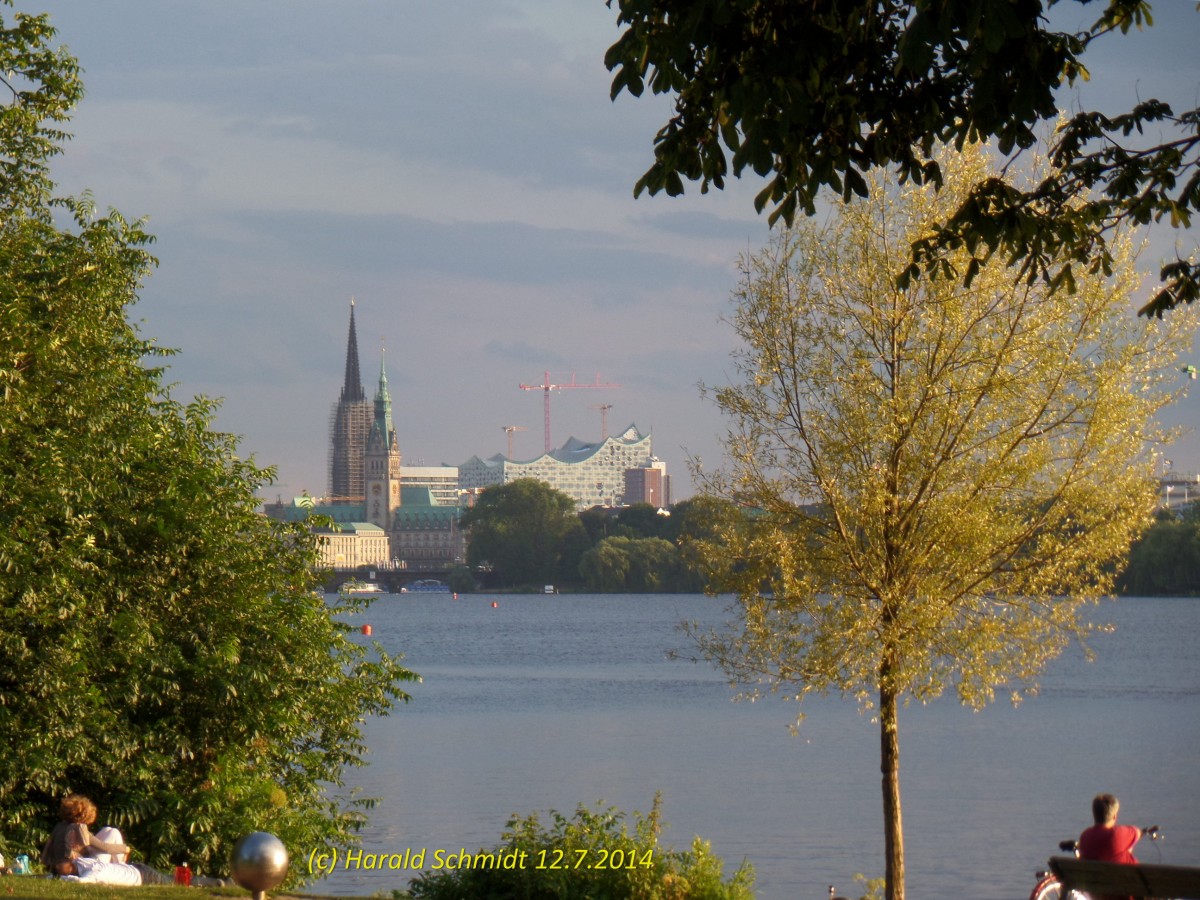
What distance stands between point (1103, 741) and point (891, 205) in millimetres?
27877

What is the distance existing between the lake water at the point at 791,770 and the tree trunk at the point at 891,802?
15.7ft

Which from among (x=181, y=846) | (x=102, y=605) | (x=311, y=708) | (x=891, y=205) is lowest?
(x=181, y=846)

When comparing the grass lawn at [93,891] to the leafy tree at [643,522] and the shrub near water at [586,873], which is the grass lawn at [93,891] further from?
the leafy tree at [643,522]

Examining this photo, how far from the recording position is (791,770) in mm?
33312

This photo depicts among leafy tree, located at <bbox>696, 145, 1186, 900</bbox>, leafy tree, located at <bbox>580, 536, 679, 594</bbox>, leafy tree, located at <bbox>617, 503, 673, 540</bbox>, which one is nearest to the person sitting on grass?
leafy tree, located at <bbox>696, 145, 1186, 900</bbox>

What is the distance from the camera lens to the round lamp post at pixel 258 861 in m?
8.85

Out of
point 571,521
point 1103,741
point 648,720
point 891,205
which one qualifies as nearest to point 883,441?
point 891,205

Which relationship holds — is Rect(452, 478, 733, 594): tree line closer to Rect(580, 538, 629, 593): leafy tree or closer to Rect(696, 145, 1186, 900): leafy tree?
Rect(580, 538, 629, 593): leafy tree

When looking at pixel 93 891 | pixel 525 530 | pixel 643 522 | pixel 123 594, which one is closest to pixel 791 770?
pixel 123 594

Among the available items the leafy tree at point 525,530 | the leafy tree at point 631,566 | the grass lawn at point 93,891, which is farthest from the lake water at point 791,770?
the leafy tree at point 525,530

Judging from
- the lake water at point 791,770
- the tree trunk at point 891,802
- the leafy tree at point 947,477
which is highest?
the leafy tree at point 947,477

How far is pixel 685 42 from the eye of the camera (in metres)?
6.39

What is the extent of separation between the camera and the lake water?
78.2ft

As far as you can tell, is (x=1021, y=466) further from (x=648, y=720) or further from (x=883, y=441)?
(x=648, y=720)
